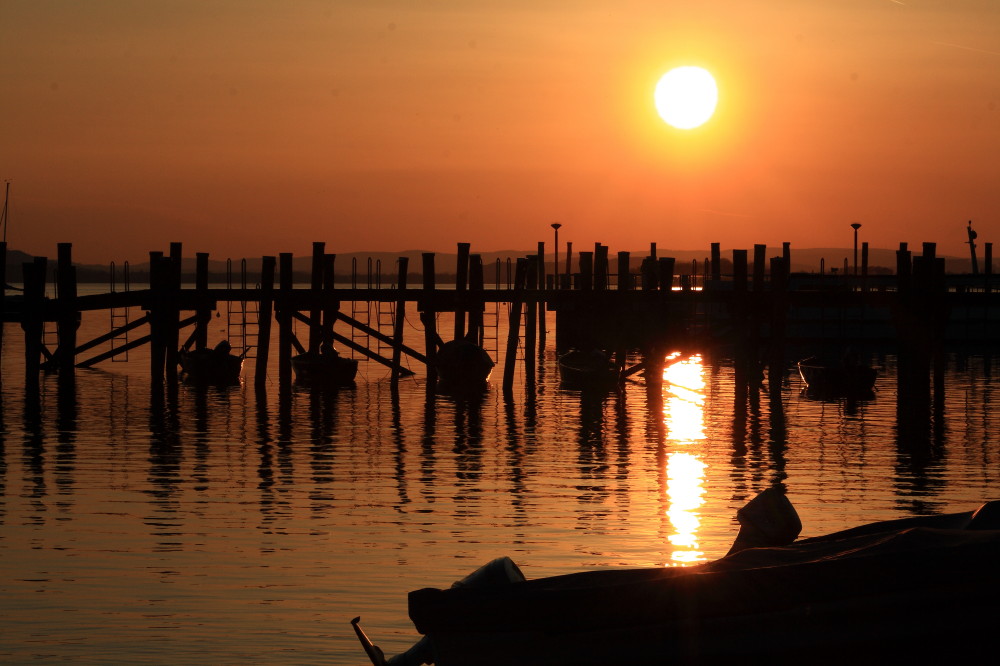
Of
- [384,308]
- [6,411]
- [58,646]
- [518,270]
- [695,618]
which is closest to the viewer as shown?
[695,618]

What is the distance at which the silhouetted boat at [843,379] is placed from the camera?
40.0 metres

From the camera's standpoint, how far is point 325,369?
4272 cm

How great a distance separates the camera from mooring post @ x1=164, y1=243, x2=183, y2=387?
136 feet

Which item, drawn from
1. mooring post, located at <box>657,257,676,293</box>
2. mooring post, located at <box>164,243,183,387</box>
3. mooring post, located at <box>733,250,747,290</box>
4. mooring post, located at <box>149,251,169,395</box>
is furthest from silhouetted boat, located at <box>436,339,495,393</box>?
mooring post, located at <box>149,251,169,395</box>

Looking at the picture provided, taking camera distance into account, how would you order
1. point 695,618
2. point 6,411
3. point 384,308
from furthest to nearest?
point 384,308 < point 6,411 < point 695,618

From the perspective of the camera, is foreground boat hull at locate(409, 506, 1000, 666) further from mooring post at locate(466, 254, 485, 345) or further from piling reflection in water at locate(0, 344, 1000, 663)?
mooring post at locate(466, 254, 485, 345)

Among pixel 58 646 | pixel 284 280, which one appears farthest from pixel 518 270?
pixel 58 646

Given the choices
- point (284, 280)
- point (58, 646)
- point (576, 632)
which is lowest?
point (58, 646)

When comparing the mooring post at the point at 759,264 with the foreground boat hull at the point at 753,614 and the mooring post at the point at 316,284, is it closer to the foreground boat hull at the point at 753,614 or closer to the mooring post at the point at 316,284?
the mooring post at the point at 316,284

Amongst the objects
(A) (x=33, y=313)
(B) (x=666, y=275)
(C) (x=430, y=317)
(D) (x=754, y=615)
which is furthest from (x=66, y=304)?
(D) (x=754, y=615)

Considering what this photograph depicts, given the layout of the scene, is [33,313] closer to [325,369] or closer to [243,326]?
[325,369]

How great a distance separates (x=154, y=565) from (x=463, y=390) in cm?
2731

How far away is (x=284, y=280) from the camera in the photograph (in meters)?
40.7

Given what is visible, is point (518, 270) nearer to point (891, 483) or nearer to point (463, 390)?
point (463, 390)
